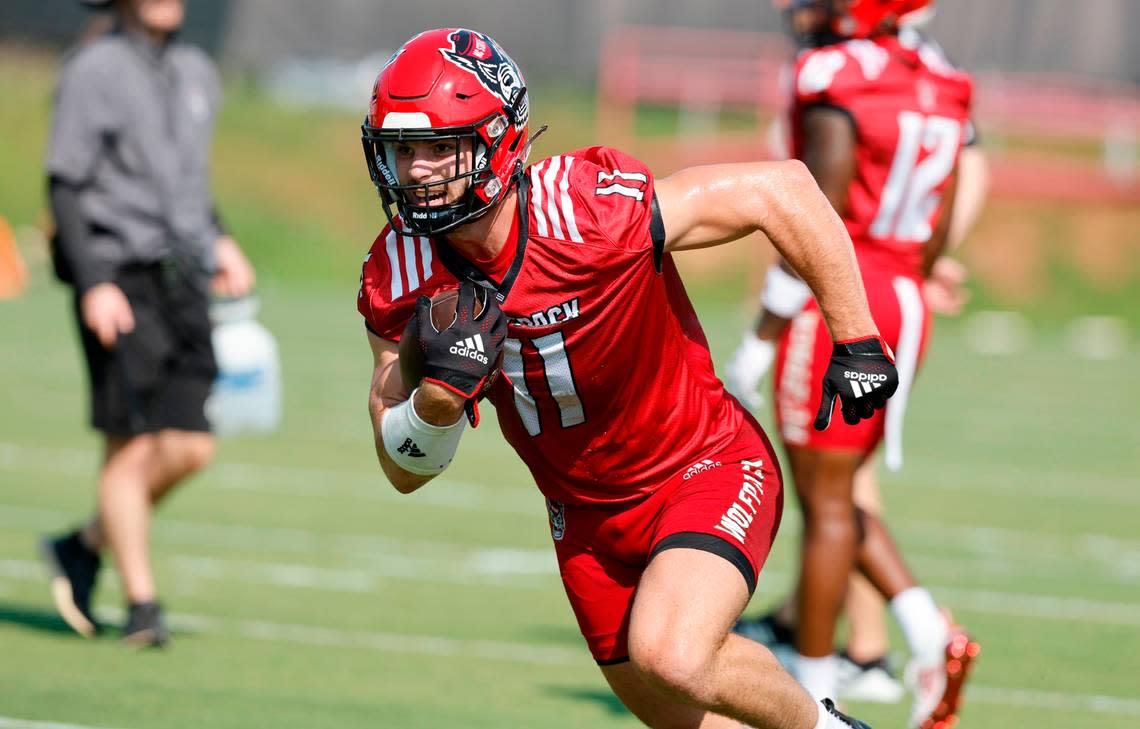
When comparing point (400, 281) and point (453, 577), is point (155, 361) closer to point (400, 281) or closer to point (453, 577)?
point (453, 577)

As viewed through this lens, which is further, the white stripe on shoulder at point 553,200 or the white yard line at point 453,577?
the white yard line at point 453,577

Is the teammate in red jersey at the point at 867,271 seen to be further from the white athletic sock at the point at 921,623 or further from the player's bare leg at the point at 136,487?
the player's bare leg at the point at 136,487

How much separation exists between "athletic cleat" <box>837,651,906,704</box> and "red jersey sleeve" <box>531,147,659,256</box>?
2595 mm

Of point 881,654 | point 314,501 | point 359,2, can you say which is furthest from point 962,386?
point 359,2

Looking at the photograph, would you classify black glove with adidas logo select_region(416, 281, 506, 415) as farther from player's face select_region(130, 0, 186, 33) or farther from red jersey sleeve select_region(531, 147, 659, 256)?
player's face select_region(130, 0, 186, 33)

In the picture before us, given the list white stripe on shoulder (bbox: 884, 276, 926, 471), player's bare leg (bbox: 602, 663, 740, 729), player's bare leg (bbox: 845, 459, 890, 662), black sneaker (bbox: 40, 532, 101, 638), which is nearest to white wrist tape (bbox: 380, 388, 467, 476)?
player's bare leg (bbox: 602, 663, 740, 729)

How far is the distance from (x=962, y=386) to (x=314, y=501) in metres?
7.49

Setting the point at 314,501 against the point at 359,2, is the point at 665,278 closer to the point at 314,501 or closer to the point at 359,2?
the point at 314,501

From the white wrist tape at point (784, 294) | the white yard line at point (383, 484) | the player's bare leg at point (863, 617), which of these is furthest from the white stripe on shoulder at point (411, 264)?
the white yard line at point (383, 484)

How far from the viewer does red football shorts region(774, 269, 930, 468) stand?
5.57m

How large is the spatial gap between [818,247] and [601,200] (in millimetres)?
525

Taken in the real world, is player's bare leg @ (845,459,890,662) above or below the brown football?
below

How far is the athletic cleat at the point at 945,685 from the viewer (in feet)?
17.8

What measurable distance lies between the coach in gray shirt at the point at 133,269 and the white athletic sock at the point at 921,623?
258 centimetres
